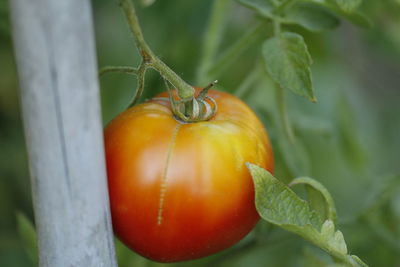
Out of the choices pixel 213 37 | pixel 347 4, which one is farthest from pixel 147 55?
pixel 213 37

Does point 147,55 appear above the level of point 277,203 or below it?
above

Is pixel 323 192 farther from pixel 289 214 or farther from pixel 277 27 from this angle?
pixel 277 27

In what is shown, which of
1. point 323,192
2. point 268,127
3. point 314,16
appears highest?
point 314,16

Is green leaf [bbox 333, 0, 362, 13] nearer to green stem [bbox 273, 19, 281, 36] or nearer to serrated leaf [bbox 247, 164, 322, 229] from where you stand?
green stem [bbox 273, 19, 281, 36]

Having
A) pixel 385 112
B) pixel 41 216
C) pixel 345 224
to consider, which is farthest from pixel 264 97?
pixel 385 112

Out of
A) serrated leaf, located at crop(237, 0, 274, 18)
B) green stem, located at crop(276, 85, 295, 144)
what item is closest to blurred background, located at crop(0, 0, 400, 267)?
green stem, located at crop(276, 85, 295, 144)

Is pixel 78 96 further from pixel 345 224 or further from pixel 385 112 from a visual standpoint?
pixel 385 112
